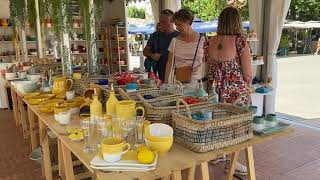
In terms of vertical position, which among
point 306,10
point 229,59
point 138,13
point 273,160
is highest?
point 138,13

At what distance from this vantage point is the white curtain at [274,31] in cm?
391

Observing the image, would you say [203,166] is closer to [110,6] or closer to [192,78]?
[192,78]

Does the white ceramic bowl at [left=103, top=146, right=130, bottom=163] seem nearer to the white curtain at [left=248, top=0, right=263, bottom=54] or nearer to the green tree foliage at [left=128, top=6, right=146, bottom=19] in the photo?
the white curtain at [left=248, top=0, right=263, bottom=54]

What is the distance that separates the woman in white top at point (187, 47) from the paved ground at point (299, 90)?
8.92 feet

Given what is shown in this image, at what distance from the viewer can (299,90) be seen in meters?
6.59

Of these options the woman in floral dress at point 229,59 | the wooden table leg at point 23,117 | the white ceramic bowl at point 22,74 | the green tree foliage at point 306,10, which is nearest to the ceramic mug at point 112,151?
the woman in floral dress at point 229,59

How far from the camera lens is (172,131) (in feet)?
4.56

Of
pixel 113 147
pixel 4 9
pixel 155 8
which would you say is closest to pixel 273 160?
pixel 113 147

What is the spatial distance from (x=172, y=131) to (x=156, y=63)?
7.17ft

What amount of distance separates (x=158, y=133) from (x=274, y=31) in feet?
10.5

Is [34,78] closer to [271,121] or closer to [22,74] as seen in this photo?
[22,74]

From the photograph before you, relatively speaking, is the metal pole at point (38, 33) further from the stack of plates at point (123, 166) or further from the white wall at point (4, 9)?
the stack of plates at point (123, 166)

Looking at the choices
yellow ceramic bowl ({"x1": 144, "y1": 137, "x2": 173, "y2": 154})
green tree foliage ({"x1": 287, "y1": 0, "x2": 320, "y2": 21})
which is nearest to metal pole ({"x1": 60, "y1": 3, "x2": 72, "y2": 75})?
yellow ceramic bowl ({"x1": 144, "y1": 137, "x2": 173, "y2": 154})

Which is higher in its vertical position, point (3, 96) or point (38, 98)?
point (38, 98)
